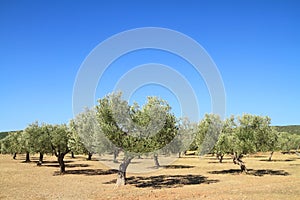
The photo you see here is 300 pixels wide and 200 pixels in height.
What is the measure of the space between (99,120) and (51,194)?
992 cm

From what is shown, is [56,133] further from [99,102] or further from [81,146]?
[99,102]

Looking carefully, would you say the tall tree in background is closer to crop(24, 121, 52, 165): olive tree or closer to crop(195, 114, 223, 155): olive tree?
crop(195, 114, 223, 155): olive tree

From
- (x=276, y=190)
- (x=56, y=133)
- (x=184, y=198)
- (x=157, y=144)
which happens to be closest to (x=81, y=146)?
(x=56, y=133)

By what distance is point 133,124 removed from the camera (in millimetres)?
34719

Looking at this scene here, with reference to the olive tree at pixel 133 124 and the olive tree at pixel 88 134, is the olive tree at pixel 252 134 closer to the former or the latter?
the olive tree at pixel 133 124

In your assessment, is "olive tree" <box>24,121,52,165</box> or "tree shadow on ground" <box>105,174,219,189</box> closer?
"tree shadow on ground" <box>105,174,219,189</box>

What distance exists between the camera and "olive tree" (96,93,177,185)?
113 feet

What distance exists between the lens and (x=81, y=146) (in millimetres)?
46562

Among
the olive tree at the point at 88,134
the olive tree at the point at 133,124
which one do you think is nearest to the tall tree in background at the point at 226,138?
the olive tree at the point at 133,124

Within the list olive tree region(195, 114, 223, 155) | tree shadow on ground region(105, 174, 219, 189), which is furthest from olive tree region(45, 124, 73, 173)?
olive tree region(195, 114, 223, 155)

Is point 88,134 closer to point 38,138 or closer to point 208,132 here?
point 38,138

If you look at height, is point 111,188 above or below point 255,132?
below

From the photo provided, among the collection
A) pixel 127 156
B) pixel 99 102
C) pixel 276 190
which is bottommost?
pixel 276 190

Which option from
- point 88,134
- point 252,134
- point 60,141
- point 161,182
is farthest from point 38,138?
point 252,134
